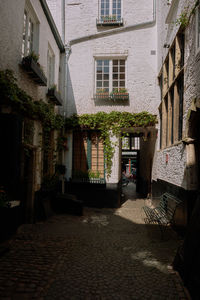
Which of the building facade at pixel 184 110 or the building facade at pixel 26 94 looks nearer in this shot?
the building facade at pixel 26 94

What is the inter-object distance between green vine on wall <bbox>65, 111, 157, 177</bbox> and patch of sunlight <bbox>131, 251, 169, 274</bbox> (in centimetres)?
507

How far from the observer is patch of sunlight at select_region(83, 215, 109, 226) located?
647cm

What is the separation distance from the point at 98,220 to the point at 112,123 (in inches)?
161

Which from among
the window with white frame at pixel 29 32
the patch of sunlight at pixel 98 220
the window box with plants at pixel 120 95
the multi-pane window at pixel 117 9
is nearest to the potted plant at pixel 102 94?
the window box with plants at pixel 120 95

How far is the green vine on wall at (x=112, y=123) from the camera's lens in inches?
356

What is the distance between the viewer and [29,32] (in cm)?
651

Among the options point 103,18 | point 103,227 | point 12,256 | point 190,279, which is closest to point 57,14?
point 103,18

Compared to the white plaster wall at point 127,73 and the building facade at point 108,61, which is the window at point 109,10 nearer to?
the building facade at point 108,61

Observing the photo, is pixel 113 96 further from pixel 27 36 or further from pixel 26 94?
pixel 26 94

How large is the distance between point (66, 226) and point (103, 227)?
100 centimetres

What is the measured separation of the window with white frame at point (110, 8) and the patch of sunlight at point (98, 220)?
847 cm

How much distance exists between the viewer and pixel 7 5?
481 centimetres

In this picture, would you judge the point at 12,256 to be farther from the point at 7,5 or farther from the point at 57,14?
the point at 57,14

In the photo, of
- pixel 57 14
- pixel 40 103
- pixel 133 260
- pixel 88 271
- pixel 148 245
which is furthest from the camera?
pixel 57 14
